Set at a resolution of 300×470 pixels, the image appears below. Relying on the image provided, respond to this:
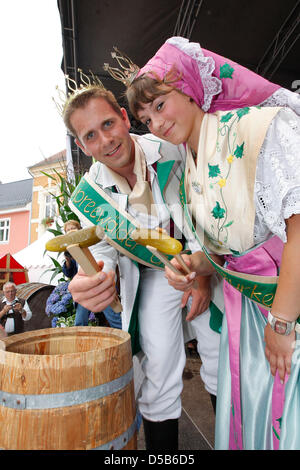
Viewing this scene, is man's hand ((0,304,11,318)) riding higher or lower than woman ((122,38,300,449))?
lower

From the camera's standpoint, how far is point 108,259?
1.50 m

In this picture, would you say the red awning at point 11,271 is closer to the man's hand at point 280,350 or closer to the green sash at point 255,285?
the green sash at point 255,285

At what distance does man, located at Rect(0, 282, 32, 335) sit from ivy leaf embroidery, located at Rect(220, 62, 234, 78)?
3.72 meters

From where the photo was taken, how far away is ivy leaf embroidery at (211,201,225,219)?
0.99m

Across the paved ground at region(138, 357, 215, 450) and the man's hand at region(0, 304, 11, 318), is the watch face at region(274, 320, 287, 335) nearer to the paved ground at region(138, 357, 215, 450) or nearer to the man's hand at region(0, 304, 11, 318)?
the paved ground at region(138, 357, 215, 450)

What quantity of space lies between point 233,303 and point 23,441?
31.6 inches

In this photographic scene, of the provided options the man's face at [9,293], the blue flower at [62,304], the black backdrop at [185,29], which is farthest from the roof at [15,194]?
the blue flower at [62,304]

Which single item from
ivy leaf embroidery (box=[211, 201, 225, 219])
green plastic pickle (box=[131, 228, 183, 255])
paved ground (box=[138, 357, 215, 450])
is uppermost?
ivy leaf embroidery (box=[211, 201, 225, 219])

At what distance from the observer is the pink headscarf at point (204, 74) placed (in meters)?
1.02

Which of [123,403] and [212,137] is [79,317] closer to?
[123,403]

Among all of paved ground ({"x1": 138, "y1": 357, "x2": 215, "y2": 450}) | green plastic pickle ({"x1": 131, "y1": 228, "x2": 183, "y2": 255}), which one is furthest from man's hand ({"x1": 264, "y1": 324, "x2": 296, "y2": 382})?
paved ground ({"x1": 138, "y1": 357, "x2": 215, "y2": 450})

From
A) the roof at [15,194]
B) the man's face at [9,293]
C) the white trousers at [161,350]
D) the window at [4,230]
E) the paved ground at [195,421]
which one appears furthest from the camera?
the roof at [15,194]

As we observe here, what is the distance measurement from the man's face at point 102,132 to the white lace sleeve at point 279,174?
2.42 feet

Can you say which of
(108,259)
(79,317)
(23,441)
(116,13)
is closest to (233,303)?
(108,259)
